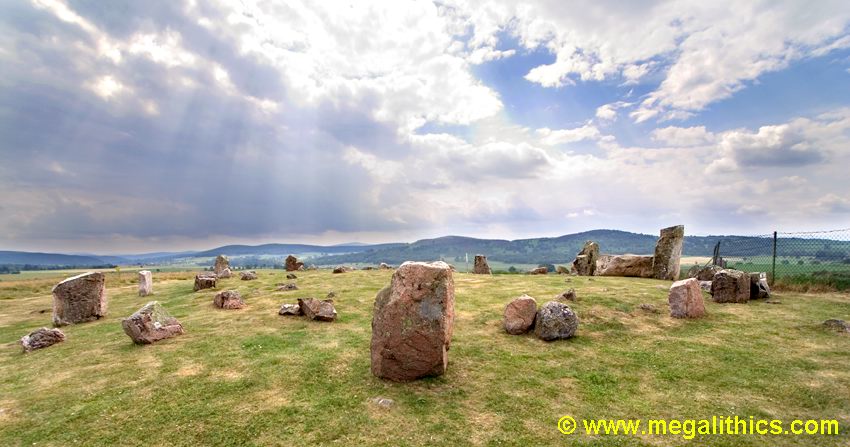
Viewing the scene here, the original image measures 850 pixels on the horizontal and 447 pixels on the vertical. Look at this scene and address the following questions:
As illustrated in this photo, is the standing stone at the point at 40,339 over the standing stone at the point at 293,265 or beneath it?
beneath

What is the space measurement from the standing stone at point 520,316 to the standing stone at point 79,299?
18825mm

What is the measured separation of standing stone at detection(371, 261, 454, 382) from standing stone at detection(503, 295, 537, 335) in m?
4.46

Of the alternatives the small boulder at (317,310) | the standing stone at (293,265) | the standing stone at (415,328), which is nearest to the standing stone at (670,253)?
the small boulder at (317,310)

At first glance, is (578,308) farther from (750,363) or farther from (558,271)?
(558,271)

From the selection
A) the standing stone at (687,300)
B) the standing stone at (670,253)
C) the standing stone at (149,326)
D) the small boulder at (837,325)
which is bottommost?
the standing stone at (149,326)

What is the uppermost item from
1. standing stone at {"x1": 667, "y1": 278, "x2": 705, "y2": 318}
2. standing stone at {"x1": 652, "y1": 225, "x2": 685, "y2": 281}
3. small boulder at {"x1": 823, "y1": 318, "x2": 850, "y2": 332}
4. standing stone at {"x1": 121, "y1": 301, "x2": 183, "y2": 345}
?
standing stone at {"x1": 652, "y1": 225, "x2": 685, "y2": 281}

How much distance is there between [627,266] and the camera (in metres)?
29.8

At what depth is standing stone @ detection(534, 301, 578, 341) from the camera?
1309cm

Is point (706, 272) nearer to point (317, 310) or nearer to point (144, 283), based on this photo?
point (317, 310)

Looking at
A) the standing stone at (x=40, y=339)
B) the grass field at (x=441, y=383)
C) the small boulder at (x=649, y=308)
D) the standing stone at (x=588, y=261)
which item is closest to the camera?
the grass field at (x=441, y=383)

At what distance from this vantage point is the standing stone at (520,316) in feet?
45.0

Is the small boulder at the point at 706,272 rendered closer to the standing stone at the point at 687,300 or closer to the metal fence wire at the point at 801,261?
the metal fence wire at the point at 801,261

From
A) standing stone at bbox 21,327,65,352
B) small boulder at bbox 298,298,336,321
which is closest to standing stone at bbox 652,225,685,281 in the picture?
small boulder at bbox 298,298,336,321

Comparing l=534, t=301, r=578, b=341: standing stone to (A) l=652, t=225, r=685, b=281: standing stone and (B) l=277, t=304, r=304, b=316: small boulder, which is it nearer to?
(B) l=277, t=304, r=304, b=316: small boulder
